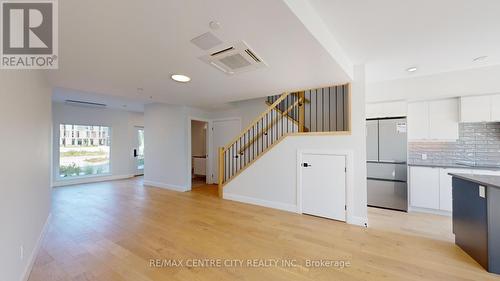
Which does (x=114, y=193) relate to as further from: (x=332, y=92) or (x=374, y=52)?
(x=374, y=52)

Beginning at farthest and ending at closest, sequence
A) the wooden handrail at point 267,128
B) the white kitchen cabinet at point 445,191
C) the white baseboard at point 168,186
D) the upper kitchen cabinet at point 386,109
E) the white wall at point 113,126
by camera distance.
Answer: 1. the white wall at point 113,126
2. the white baseboard at point 168,186
3. the wooden handrail at point 267,128
4. the upper kitchen cabinet at point 386,109
5. the white kitchen cabinet at point 445,191

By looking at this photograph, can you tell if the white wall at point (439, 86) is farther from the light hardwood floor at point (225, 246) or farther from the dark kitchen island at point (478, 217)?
the light hardwood floor at point (225, 246)

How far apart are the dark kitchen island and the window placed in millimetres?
9042

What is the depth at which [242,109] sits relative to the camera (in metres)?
5.82

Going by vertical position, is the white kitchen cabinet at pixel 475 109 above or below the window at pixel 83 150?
above

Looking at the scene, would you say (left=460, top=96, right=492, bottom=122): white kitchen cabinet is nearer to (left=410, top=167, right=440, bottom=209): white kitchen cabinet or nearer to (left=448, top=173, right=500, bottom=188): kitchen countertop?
(left=410, top=167, right=440, bottom=209): white kitchen cabinet

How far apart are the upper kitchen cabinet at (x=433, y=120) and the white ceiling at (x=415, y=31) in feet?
2.59

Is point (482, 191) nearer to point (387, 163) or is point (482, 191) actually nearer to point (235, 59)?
point (387, 163)

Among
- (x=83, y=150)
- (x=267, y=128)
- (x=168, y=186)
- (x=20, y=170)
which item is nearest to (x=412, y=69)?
(x=267, y=128)

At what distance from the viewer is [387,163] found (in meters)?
3.89

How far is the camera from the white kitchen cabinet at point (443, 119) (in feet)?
12.2

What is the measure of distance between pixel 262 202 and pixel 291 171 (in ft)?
3.11

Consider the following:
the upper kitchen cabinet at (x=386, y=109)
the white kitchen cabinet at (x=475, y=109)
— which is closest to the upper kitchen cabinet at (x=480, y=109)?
the white kitchen cabinet at (x=475, y=109)

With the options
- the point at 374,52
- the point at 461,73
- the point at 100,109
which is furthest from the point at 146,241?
the point at 100,109
